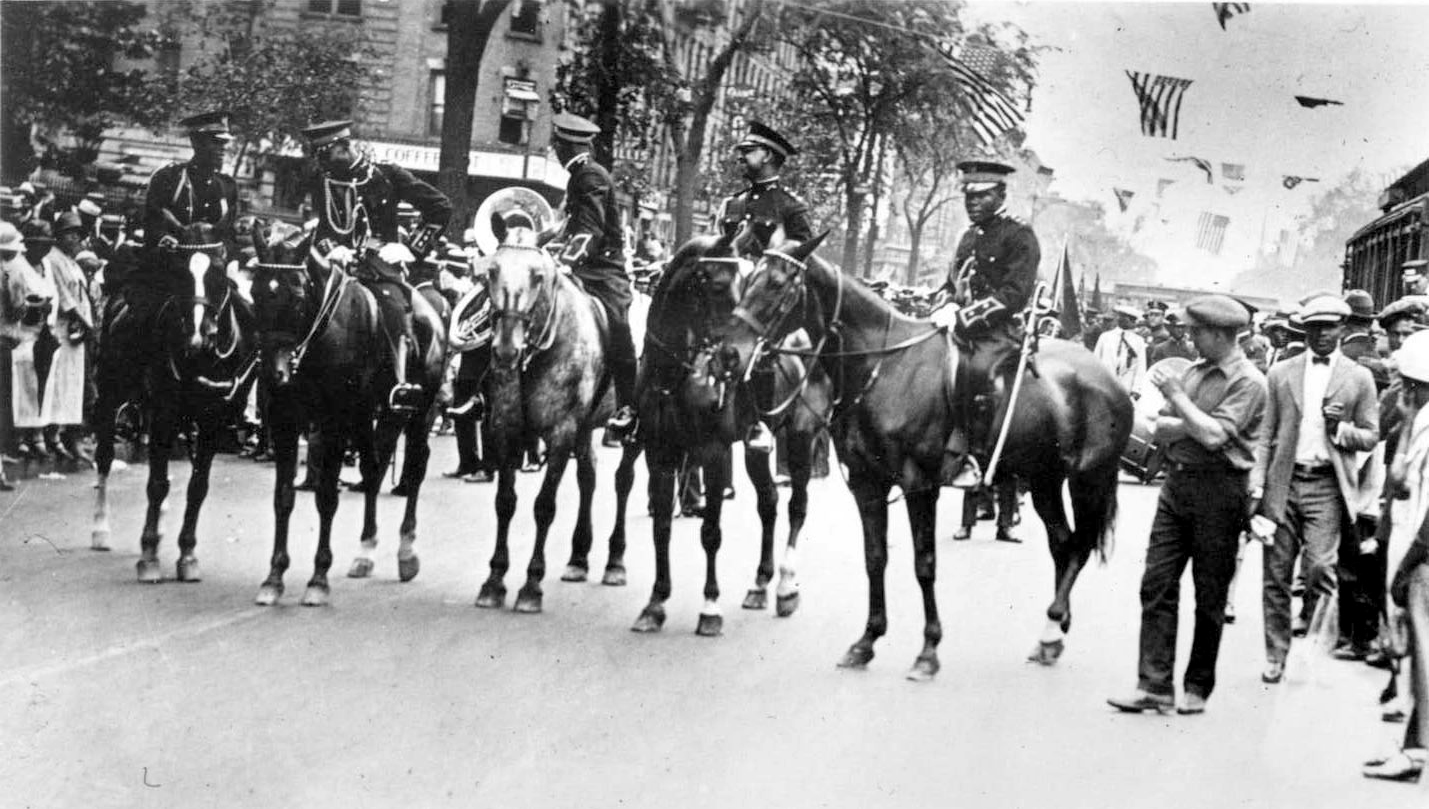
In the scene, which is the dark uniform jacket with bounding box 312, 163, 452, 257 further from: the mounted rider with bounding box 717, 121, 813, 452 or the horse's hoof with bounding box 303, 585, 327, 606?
the horse's hoof with bounding box 303, 585, 327, 606

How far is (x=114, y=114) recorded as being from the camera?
33.4ft

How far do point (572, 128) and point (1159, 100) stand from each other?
12.4ft

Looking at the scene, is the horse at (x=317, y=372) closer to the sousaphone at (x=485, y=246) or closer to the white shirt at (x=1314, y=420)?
the sousaphone at (x=485, y=246)

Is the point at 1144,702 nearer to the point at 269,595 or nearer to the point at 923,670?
A: the point at 923,670

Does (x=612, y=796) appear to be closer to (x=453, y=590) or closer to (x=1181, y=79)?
(x=453, y=590)

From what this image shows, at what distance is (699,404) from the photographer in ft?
31.4

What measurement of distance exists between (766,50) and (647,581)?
12.5ft

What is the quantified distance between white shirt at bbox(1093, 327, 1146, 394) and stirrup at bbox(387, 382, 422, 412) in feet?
32.3

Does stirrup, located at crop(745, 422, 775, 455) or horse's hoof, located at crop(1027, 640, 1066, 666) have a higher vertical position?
stirrup, located at crop(745, 422, 775, 455)

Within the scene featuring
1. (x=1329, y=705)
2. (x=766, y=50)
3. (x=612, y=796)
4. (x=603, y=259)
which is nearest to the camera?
(x=612, y=796)

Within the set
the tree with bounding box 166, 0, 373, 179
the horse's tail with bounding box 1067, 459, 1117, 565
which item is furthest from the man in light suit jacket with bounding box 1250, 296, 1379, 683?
the tree with bounding box 166, 0, 373, 179

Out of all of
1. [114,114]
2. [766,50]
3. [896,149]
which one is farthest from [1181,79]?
[114,114]

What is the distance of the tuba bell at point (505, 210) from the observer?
401 inches

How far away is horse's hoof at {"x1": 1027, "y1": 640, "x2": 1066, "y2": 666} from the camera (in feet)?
30.2
